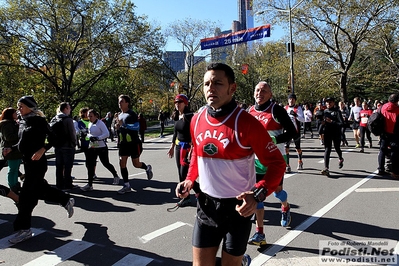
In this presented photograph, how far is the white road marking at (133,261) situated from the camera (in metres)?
3.85

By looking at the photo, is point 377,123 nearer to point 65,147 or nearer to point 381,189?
point 381,189

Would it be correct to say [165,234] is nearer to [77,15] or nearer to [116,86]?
[77,15]

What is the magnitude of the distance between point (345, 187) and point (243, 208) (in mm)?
5716

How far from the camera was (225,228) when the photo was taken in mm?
2467

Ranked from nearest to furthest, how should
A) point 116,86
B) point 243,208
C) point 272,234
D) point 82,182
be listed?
1. point 243,208
2. point 272,234
3. point 82,182
4. point 116,86

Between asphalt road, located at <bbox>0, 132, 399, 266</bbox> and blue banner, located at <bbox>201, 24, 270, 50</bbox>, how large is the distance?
45.3 ft

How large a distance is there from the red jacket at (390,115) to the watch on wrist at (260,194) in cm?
677

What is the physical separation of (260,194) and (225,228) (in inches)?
16.9

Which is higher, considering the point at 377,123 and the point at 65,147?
the point at 377,123

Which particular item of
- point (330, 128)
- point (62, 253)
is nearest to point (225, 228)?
point (62, 253)

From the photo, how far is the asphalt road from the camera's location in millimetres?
4055

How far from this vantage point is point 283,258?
383 centimetres

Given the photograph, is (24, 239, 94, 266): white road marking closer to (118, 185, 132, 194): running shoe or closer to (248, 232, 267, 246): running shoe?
(248, 232, 267, 246): running shoe

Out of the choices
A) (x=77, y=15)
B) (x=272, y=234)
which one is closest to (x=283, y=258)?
(x=272, y=234)
